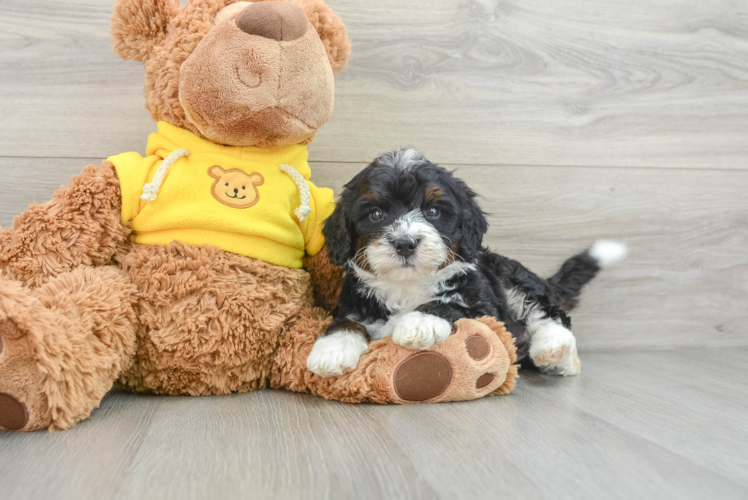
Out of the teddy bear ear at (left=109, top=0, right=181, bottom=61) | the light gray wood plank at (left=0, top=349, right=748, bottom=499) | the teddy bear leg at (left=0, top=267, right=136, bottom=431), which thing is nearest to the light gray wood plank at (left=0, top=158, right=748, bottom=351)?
the light gray wood plank at (left=0, top=349, right=748, bottom=499)

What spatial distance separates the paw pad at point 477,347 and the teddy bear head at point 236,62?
76 centimetres

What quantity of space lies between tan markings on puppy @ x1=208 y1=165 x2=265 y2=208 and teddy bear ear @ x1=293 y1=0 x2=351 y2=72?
0.46m

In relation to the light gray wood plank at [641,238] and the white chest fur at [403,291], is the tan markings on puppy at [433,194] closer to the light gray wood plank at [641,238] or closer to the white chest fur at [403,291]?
the white chest fur at [403,291]

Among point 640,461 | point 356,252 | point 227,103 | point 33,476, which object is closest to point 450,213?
point 356,252

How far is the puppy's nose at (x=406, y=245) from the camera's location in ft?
4.85

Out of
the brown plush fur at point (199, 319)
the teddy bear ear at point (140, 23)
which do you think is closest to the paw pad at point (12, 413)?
the brown plush fur at point (199, 319)

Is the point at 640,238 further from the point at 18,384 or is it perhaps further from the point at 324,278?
the point at 18,384

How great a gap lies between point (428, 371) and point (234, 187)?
75 centimetres

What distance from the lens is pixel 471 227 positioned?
1680 mm

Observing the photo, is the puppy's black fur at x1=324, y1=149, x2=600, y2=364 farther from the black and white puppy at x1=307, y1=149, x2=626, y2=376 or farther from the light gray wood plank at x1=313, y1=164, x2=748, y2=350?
the light gray wood plank at x1=313, y1=164, x2=748, y2=350

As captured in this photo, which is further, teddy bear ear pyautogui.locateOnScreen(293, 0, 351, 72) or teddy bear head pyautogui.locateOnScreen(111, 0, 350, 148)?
teddy bear ear pyautogui.locateOnScreen(293, 0, 351, 72)

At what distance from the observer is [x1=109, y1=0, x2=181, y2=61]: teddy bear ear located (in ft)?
5.26

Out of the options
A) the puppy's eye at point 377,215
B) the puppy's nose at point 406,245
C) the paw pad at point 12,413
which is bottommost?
the paw pad at point 12,413

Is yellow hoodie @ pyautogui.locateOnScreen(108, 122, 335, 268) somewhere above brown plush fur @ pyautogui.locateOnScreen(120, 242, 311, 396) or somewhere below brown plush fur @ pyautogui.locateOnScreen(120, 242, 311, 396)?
above
